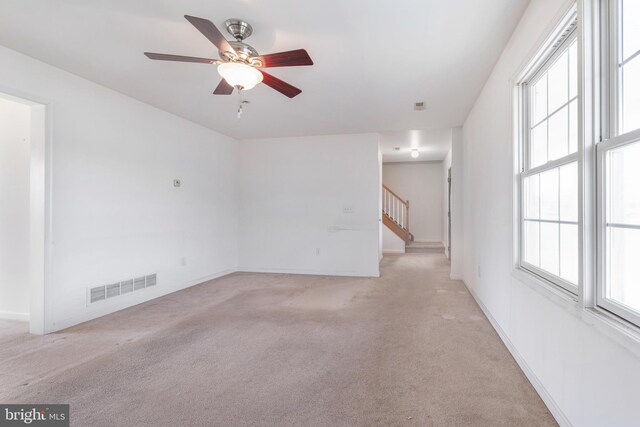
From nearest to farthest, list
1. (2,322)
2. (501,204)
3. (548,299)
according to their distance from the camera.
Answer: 1. (548,299)
2. (501,204)
3. (2,322)

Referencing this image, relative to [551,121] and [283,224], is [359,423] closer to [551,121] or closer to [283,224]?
[551,121]

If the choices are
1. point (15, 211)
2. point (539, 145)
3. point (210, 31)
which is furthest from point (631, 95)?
point (15, 211)

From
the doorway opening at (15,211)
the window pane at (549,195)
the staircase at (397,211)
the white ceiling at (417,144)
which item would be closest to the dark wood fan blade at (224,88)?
the doorway opening at (15,211)

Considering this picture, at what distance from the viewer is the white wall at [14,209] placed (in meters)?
3.32

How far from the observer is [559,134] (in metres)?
1.94

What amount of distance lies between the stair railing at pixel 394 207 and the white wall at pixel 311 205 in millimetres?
3359

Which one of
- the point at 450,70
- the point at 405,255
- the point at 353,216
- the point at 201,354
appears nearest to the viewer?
the point at 201,354

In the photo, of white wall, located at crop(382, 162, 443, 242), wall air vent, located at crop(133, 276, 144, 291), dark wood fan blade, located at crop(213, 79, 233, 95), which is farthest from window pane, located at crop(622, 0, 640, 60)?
white wall, located at crop(382, 162, 443, 242)

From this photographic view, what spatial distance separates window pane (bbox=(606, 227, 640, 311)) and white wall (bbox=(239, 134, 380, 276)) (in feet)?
13.8

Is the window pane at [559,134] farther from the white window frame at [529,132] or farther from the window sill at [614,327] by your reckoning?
the window sill at [614,327]

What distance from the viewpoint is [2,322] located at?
3.29 metres

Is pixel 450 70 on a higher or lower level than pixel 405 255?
higher

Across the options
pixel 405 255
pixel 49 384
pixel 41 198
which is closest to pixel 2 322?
pixel 41 198

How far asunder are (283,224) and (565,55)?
482cm
